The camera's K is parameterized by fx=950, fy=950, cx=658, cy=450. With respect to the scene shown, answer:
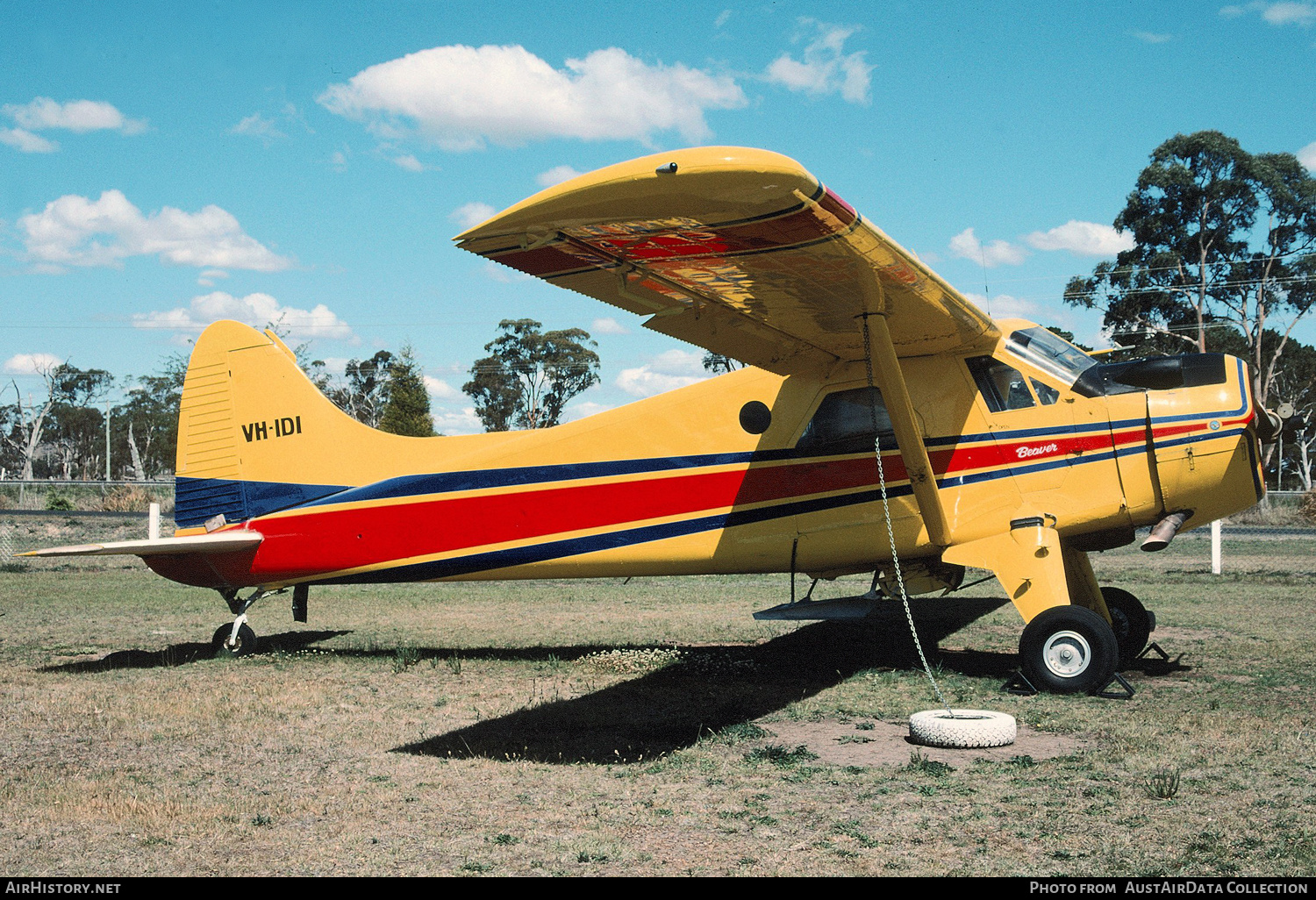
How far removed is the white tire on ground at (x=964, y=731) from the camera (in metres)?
5.95

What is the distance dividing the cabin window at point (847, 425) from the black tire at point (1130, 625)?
285 centimetres

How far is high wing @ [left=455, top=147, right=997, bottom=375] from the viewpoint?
448 cm

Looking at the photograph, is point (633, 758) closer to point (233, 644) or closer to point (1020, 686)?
point (1020, 686)

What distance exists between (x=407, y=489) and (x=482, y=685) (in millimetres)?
2330

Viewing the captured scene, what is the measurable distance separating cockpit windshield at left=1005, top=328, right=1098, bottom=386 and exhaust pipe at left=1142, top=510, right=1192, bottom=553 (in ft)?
4.42

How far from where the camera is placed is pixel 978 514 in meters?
8.04

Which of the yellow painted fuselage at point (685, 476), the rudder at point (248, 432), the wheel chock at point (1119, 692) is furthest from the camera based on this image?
the rudder at point (248, 432)

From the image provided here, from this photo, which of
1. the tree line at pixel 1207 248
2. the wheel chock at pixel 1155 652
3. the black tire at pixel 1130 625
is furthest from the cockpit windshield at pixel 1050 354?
the tree line at pixel 1207 248

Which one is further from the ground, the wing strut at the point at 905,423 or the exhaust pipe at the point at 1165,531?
the wing strut at the point at 905,423

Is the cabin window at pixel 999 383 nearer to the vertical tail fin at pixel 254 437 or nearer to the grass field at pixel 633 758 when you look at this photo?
the grass field at pixel 633 758

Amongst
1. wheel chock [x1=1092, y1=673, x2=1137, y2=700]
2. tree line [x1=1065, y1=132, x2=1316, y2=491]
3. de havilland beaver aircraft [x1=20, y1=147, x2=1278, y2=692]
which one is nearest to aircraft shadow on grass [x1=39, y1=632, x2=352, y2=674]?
de havilland beaver aircraft [x1=20, y1=147, x2=1278, y2=692]

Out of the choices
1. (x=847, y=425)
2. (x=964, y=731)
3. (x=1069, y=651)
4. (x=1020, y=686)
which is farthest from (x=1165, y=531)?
(x=964, y=731)

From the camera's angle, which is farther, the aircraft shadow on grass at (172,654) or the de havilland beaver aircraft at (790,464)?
the aircraft shadow on grass at (172,654)
